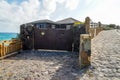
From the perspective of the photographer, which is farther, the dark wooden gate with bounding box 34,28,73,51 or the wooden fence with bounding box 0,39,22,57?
the dark wooden gate with bounding box 34,28,73,51

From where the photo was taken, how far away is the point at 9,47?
863 cm

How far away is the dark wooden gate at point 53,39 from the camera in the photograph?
1033cm

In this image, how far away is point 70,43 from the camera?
10.3m

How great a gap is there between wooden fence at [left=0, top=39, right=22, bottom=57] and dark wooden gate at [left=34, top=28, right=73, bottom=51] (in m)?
1.33

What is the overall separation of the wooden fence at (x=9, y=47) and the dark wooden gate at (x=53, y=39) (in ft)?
4.37

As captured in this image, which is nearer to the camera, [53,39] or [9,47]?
[9,47]

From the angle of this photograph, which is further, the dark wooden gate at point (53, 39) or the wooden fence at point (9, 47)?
the dark wooden gate at point (53, 39)

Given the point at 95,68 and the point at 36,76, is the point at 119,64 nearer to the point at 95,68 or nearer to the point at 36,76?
the point at 95,68

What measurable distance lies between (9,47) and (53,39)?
3.23m

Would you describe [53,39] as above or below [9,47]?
above

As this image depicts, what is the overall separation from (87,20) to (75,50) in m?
2.33

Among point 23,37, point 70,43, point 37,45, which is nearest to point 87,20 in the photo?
point 70,43

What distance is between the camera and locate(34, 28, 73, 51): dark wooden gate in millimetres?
10334

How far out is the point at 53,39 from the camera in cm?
1054
